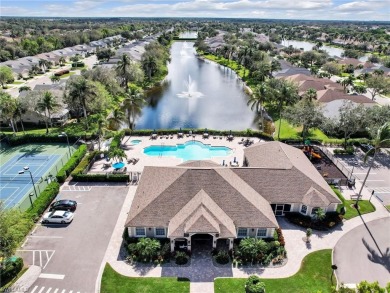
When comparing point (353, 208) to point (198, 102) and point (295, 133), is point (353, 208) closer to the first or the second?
point (295, 133)

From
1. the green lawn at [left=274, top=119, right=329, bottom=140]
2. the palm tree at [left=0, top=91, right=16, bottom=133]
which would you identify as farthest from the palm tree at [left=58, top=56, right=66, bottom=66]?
the green lawn at [left=274, top=119, right=329, bottom=140]

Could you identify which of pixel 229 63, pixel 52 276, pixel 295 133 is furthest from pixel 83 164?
pixel 229 63

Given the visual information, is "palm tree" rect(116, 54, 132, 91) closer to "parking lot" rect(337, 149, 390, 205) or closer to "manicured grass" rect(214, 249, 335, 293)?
"parking lot" rect(337, 149, 390, 205)

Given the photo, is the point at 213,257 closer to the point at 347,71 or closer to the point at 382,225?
the point at 382,225

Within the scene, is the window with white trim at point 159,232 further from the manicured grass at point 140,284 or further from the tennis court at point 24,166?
the tennis court at point 24,166

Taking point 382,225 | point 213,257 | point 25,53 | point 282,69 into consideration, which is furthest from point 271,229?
point 25,53

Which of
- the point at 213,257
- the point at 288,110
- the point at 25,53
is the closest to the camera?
the point at 213,257

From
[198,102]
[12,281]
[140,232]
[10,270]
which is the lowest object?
[198,102]
